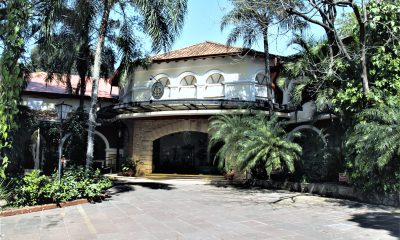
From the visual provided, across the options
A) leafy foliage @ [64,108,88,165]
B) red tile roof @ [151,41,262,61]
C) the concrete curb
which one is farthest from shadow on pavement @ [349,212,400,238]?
leafy foliage @ [64,108,88,165]

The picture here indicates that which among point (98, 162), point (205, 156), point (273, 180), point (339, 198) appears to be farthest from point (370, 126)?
point (98, 162)

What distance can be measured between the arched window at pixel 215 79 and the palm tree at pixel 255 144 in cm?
485

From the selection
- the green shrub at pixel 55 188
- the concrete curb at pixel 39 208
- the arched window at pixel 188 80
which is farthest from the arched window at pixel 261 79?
the concrete curb at pixel 39 208

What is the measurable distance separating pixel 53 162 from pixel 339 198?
18358 mm

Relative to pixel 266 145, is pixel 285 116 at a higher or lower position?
higher

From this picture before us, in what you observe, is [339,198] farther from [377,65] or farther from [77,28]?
[77,28]

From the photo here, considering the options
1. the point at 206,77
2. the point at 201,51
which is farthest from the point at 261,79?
the point at 201,51

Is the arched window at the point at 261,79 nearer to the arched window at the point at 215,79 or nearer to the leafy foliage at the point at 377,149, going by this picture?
the arched window at the point at 215,79

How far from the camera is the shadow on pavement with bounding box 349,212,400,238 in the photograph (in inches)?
306

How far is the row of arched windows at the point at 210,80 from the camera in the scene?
69.1 feet

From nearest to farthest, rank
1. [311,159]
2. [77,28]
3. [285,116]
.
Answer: [77,28], [311,159], [285,116]

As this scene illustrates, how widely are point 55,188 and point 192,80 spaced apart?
41.2ft

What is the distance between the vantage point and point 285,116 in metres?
20.1

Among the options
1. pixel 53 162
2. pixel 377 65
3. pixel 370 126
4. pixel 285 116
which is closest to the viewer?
pixel 370 126
